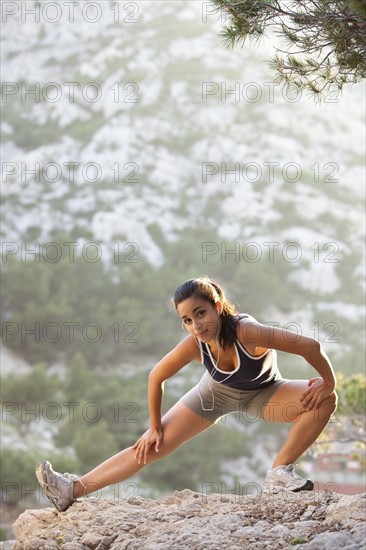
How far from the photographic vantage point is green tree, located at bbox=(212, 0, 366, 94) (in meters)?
2.94

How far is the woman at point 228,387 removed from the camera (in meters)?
2.90

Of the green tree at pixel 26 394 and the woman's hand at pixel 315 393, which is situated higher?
the woman's hand at pixel 315 393

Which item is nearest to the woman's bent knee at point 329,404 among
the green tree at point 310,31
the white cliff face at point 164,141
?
the green tree at point 310,31

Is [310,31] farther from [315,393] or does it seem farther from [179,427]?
[179,427]

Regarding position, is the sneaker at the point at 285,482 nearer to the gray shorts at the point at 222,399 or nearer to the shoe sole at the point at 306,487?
the shoe sole at the point at 306,487

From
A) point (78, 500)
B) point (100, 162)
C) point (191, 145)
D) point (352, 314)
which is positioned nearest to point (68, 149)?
point (100, 162)

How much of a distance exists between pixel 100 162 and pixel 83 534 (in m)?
24.9

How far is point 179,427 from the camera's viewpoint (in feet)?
10.3

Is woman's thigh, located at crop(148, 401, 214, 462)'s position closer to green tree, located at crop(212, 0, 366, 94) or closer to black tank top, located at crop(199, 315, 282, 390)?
black tank top, located at crop(199, 315, 282, 390)

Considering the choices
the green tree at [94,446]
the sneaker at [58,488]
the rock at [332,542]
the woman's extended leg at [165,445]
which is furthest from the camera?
the green tree at [94,446]

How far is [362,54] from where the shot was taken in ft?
10.1

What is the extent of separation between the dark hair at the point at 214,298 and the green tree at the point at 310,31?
0.89 metres

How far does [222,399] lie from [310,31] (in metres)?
1.40

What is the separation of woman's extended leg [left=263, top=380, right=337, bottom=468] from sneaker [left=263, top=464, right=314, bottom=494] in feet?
0.22
